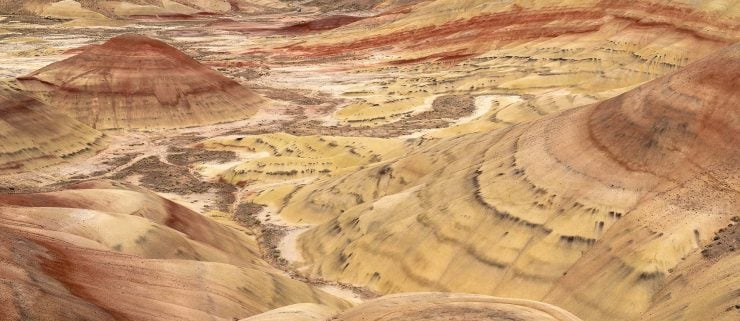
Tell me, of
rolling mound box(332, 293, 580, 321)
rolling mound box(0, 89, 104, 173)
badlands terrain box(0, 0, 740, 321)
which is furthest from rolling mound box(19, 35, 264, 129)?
rolling mound box(332, 293, 580, 321)

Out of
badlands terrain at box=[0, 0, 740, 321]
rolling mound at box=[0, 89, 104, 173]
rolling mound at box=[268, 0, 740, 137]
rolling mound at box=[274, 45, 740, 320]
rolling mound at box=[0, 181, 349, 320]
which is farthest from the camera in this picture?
rolling mound at box=[268, 0, 740, 137]

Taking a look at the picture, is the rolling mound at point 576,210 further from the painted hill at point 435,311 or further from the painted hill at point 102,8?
the painted hill at point 102,8

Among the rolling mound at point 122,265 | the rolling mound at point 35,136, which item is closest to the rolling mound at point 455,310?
the rolling mound at point 122,265

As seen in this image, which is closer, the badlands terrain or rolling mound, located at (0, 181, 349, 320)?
rolling mound, located at (0, 181, 349, 320)

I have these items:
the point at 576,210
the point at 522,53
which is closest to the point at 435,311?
the point at 576,210

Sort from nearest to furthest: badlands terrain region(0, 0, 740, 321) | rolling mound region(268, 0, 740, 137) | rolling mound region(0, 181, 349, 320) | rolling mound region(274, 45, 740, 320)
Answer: rolling mound region(0, 181, 349, 320) < badlands terrain region(0, 0, 740, 321) < rolling mound region(274, 45, 740, 320) < rolling mound region(268, 0, 740, 137)

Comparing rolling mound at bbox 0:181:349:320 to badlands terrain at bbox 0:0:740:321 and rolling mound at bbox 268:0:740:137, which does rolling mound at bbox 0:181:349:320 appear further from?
rolling mound at bbox 268:0:740:137
